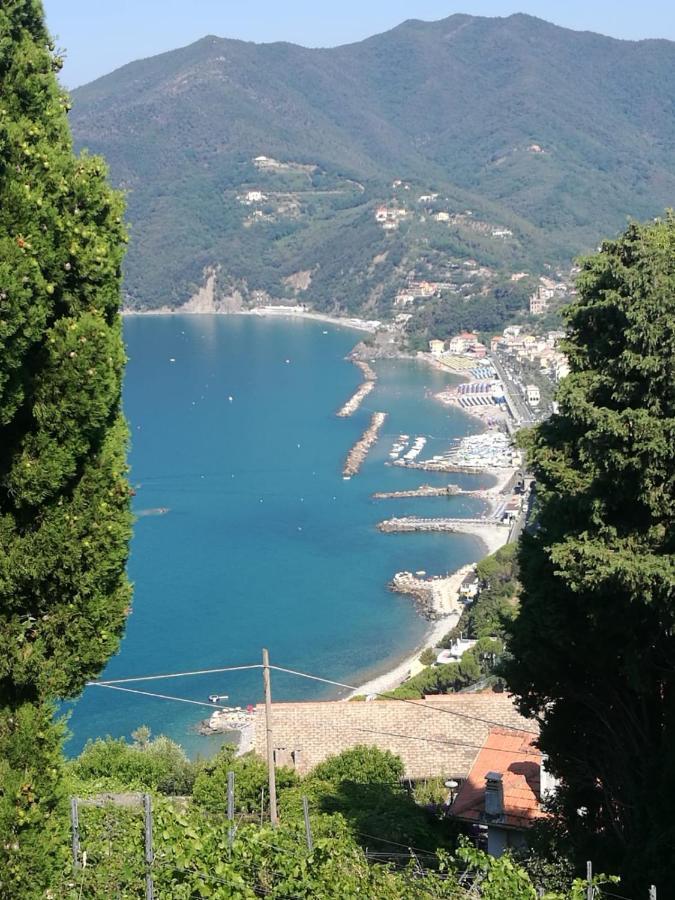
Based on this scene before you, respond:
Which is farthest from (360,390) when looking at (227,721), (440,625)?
(227,721)

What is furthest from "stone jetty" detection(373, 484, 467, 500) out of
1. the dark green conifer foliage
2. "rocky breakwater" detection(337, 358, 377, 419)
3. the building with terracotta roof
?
the dark green conifer foliage

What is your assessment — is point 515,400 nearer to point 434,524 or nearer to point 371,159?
point 434,524

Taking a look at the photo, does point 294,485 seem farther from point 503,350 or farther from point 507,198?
point 507,198

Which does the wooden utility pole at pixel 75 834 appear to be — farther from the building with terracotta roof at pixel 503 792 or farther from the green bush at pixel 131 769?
the green bush at pixel 131 769

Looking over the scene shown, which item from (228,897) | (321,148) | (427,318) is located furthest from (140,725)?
(321,148)

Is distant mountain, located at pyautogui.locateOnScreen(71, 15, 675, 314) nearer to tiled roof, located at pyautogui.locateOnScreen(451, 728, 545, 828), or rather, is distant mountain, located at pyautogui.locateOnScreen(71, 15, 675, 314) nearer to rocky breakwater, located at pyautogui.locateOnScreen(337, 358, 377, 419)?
rocky breakwater, located at pyautogui.locateOnScreen(337, 358, 377, 419)

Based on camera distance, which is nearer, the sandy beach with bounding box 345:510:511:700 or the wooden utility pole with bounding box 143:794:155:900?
the wooden utility pole with bounding box 143:794:155:900

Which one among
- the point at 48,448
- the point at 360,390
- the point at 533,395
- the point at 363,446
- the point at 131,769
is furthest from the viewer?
the point at 360,390
